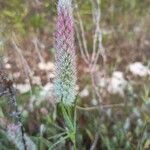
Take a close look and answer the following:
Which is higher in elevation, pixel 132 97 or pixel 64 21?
pixel 64 21

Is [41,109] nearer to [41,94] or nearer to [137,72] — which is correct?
[41,94]

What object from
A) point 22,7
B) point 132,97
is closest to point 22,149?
point 132,97

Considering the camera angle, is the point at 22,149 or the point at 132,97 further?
the point at 132,97

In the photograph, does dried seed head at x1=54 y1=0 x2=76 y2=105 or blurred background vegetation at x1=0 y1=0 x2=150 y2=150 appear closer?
dried seed head at x1=54 y1=0 x2=76 y2=105

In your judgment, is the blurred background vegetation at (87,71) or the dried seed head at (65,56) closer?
the dried seed head at (65,56)

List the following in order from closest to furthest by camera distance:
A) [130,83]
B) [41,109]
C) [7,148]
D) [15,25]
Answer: [7,148] < [41,109] < [130,83] < [15,25]

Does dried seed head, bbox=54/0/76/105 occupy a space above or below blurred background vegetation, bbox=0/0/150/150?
above

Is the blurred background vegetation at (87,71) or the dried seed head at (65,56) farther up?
the dried seed head at (65,56)

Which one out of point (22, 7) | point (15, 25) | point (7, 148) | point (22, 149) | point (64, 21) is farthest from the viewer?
point (22, 7)
